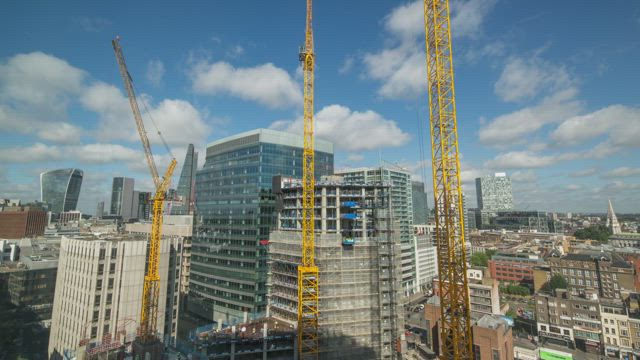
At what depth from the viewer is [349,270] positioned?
53.9 meters

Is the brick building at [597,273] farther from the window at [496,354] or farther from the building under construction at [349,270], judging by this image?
the building under construction at [349,270]

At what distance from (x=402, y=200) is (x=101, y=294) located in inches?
4234

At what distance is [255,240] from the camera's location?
74875 mm

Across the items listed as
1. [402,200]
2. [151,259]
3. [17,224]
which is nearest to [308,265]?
[151,259]

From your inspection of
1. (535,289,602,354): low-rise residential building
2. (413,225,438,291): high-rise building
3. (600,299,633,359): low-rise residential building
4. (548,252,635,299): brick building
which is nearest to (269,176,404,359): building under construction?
(535,289,602,354): low-rise residential building

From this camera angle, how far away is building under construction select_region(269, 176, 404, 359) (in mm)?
52094

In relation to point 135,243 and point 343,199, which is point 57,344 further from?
point 343,199

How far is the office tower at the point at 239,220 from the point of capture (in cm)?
7456

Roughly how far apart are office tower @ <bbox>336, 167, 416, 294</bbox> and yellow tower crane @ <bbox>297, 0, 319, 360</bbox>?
192 ft

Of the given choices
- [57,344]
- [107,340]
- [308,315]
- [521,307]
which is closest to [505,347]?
[308,315]

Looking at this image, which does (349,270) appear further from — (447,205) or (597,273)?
(597,273)

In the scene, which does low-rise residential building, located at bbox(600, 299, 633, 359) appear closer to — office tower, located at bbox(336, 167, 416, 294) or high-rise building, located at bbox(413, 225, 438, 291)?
high-rise building, located at bbox(413, 225, 438, 291)

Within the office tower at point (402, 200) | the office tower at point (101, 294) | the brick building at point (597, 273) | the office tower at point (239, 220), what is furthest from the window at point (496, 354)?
the office tower at point (101, 294)

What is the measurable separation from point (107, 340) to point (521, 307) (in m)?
113
